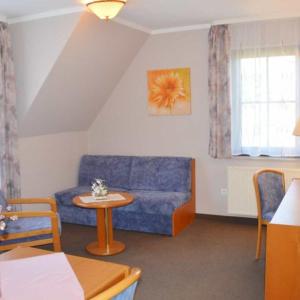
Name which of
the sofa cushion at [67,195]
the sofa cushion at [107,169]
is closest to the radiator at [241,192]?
the sofa cushion at [107,169]

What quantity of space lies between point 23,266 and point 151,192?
3068mm

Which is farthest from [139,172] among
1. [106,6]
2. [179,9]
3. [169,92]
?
[106,6]

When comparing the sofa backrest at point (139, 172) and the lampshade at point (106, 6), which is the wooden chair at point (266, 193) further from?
the lampshade at point (106, 6)

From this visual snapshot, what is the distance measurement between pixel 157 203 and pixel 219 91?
1.50 m

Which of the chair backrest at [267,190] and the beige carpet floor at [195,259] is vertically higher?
the chair backrest at [267,190]

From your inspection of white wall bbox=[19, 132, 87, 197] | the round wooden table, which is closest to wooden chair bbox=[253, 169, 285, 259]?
the round wooden table

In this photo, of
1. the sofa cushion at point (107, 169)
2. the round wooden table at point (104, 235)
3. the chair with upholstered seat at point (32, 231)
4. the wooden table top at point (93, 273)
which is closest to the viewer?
the wooden table top at point (93, 273)

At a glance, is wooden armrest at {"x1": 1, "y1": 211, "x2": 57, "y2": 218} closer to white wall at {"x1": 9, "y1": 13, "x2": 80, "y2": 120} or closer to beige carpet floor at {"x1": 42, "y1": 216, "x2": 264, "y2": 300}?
beige carpet floor at {"x1": 42, "y1": 216, "x2": 264, "y2": 300}

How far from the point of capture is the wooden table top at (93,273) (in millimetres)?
1887

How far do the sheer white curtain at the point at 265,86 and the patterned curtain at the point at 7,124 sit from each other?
2.48m

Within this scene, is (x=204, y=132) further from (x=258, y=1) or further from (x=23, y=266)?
(x=23, y=266)

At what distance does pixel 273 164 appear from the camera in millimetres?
4875

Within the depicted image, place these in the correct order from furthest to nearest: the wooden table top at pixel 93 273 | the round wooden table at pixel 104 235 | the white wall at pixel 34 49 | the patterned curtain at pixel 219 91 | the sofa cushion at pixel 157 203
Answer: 1. the patterned curtain at pixel 219 91
2. the sofa cushion at pixel 157 203
3. the white wall at pixel 34 49
4. the round wooden table at pixel 104 235
5. the wooden table top at pixel 93 273

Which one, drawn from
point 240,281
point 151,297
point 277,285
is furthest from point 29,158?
point 277,285
